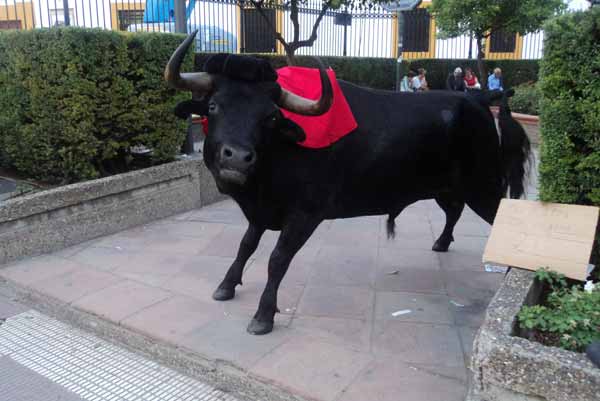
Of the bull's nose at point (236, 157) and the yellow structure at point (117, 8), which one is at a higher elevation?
the yellow structure at point (117, 8)

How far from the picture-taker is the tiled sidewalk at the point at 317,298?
336 cm

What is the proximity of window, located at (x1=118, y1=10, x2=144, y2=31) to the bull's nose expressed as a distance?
6654 mm

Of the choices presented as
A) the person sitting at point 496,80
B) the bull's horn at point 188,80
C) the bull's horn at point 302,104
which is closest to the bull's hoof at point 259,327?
the bull's horn at point 302,104

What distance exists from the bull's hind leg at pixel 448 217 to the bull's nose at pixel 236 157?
2.45m

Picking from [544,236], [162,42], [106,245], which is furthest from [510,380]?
[162,42]

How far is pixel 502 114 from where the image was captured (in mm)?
4727

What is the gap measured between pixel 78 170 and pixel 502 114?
4.38m

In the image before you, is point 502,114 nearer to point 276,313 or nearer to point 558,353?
point 276,313

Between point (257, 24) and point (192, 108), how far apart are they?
9.55m

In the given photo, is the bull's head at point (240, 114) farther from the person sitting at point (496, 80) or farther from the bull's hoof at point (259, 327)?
the person sitting at point (496, 80)

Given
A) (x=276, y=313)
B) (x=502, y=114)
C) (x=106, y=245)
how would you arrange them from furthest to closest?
(x=106, y=245) < (x=502, y=114) < (x=276, y=313)

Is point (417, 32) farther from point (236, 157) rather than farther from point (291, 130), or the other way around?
point (236, 157)

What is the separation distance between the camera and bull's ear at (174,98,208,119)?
356cm

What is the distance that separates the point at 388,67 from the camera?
56.5ft
